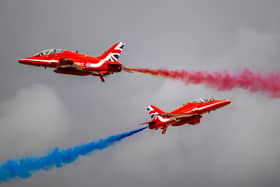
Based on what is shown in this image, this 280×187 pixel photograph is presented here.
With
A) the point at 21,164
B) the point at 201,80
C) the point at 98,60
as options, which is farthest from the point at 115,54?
the point at 21,164

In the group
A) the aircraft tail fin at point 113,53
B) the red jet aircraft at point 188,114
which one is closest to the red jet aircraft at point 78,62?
the aircraft tail fin at point 113,53

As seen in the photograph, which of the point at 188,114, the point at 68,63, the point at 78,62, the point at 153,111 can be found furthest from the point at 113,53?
the point at 153,111

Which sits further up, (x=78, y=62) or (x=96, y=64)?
(x=78, y=62)

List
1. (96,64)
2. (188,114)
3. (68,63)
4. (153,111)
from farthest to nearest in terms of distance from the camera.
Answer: (153,111) → (188,114) → (96,64) → (68,63)

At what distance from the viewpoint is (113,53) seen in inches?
4648

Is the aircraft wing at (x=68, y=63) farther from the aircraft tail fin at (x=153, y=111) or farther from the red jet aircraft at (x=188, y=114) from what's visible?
the aircraft tail fin at (x=153, y=111)

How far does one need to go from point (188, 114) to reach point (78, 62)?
17.9 meters

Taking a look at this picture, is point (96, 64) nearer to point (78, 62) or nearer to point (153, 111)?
point (78, 62)

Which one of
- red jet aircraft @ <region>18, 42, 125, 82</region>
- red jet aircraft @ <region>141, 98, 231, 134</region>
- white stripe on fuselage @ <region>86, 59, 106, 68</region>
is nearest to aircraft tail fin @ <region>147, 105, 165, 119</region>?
red jet aircraft @ <region>141, 98, 231, 134</region>

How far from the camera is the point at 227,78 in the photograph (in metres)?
124

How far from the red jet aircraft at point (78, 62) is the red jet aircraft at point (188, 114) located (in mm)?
12516

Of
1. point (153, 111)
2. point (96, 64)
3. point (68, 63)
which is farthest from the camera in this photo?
point (153, 111)

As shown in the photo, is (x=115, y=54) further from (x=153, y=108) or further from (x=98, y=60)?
(x=153, y=108)

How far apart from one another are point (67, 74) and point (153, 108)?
76.6 feet
